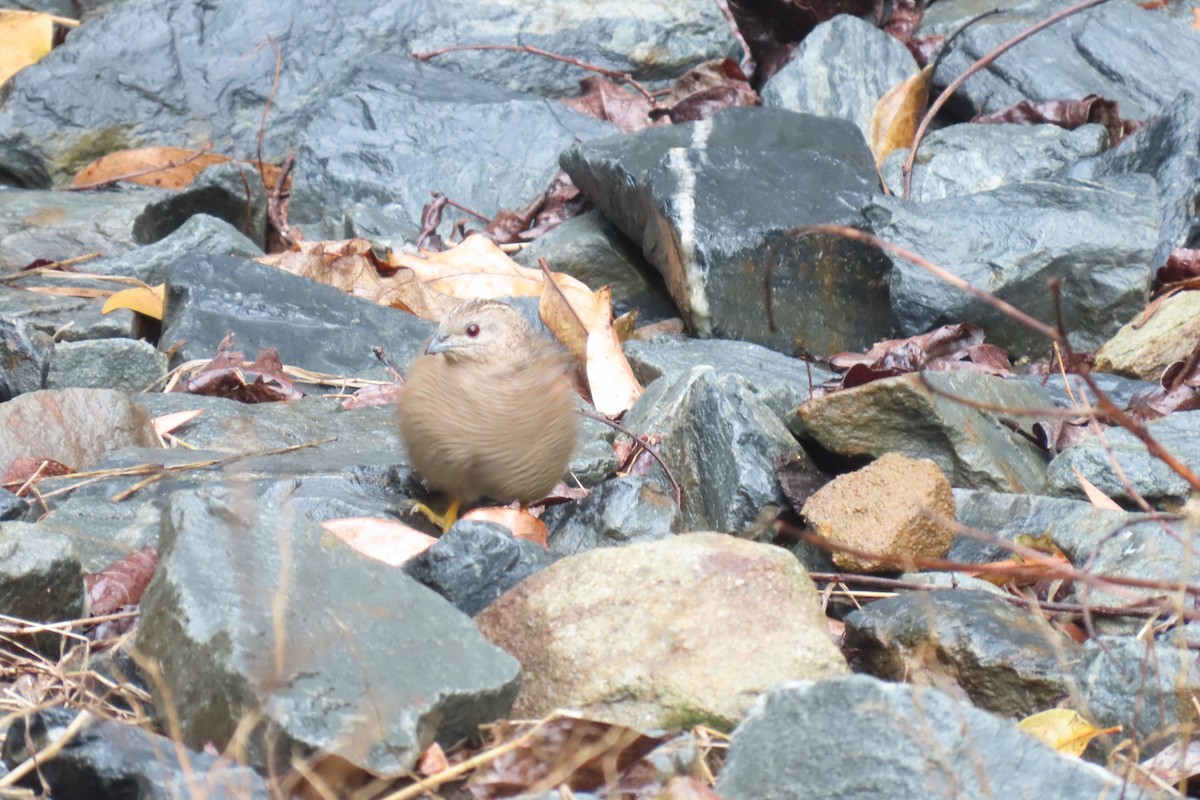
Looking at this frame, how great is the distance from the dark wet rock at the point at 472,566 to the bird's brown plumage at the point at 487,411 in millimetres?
636

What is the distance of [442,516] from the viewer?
4.43 m

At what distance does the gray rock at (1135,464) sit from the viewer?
15.4 feet

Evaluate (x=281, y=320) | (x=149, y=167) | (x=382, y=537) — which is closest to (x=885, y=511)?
(x=382, y=537)

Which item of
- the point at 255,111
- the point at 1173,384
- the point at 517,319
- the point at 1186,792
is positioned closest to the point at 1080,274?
the point at 1173,384

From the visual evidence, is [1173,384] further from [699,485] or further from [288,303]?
[288,303]

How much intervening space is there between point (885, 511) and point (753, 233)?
250 cm

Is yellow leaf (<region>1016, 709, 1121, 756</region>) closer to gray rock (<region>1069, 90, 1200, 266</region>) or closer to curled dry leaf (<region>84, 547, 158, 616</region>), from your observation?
curled dry leaf (<region>84, 547, 158, 616</region>)

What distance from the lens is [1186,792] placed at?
311 centimetres

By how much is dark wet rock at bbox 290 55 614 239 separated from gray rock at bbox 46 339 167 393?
7.95 ft

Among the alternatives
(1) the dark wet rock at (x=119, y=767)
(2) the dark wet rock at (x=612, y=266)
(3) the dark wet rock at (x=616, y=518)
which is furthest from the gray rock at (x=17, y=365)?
(1) the dark wet rock at (x=119, y=767)

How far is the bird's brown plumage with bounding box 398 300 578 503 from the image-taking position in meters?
4.22

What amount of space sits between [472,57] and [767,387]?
15.4 feet

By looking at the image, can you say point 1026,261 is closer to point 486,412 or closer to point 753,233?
point 753,233

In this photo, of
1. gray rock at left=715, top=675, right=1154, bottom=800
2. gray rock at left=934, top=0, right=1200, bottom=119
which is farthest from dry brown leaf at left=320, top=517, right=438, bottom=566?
gray rock at left=934, top=0, right=1200, bottom=119
